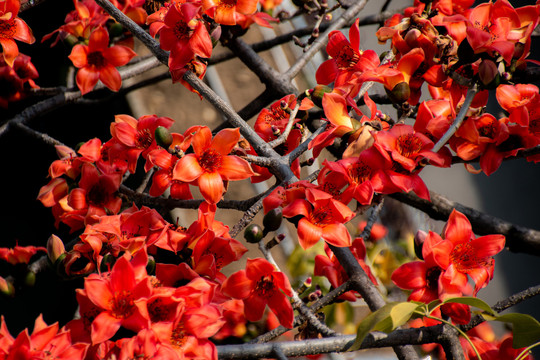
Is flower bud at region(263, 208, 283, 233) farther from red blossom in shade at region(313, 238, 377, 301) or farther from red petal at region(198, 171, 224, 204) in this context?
red blossom in shade at region(313, 238, 377, 301)

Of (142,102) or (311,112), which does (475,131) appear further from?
(142,102)

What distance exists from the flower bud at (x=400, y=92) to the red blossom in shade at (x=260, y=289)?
0.34m

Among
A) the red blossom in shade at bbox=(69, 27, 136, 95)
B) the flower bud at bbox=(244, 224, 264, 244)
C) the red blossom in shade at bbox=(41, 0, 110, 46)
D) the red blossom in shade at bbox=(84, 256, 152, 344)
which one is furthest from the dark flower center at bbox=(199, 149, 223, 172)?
the red blossom in shade at bbox=(41, 0, 110, 46)

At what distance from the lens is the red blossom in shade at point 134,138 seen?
908 mm

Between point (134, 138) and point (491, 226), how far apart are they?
34.5 inches

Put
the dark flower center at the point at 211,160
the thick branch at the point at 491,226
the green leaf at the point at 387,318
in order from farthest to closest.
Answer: the thick branch at the point at 491,226 < the dark flower center at the point at 211,160 < the green leaf at the point at 387,318

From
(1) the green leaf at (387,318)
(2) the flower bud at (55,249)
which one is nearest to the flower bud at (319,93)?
(1) the green leaf at (387,318)

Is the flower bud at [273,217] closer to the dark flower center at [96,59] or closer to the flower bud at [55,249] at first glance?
the flower bud at [55,249]

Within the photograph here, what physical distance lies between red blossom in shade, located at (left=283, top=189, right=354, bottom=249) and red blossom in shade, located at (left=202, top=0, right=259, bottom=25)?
450 mm

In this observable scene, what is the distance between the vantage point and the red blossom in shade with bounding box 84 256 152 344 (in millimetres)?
572

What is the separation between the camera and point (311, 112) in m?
1.24

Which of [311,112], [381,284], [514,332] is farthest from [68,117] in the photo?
[514,332]

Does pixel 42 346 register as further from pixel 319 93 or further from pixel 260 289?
pixel 319 93

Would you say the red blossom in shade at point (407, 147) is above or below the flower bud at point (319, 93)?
below
